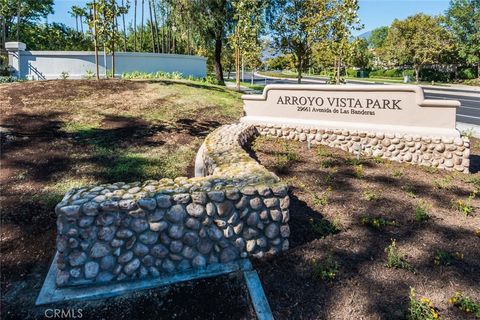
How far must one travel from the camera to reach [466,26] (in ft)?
167

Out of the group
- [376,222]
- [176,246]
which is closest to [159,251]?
[176,246]

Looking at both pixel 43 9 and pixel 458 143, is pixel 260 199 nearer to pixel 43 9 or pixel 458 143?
pixel 458 143

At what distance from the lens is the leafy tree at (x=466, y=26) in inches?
1807

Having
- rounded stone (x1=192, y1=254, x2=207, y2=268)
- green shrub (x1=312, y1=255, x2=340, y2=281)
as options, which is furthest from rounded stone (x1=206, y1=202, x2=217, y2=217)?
green shrub (x1=312, y1=255, x2=340, y2=281)

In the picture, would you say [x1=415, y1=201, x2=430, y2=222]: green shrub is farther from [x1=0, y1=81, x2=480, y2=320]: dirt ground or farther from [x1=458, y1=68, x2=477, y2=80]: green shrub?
[x1=458, y1=68, x2=477, y2=80]: green shrub

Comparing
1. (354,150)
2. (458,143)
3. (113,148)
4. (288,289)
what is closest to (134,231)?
(288,289)

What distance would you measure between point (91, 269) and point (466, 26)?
6265 centimetres

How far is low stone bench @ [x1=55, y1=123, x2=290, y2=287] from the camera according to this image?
4.19 m

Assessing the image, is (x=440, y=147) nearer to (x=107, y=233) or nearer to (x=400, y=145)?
(x=400, y=145)

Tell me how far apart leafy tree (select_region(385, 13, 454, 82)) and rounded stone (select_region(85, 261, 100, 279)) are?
154 ft

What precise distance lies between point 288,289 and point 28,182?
236 inches

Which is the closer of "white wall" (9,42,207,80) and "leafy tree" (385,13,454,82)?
"white wall" (9,42,207,80)

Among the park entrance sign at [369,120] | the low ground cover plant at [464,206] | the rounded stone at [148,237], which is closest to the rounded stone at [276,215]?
the rounded stone at [148,237]

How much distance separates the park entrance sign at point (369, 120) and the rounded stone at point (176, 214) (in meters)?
6.26
